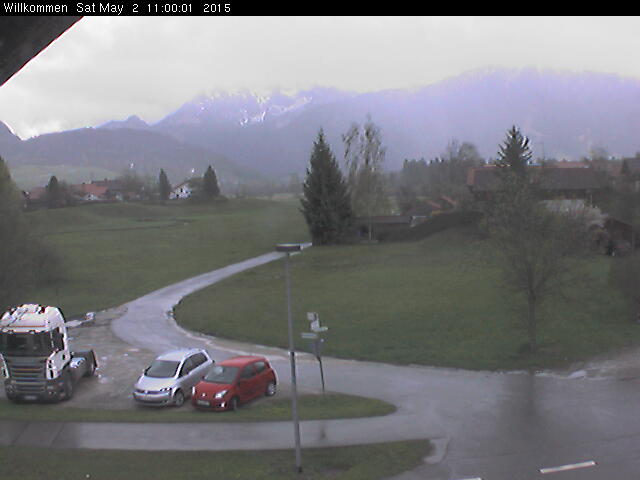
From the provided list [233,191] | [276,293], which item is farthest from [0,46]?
[233,191]

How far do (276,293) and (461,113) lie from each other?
16742cm

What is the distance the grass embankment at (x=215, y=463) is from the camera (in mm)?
11070

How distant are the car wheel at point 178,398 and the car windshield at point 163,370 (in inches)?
25.1

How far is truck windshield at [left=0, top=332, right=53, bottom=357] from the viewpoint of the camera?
688 inches

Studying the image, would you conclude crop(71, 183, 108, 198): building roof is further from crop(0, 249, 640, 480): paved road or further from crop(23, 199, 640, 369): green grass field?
crop(0, 249, 640, 480): paved road

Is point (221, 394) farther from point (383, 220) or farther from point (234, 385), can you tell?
point (383, 220)

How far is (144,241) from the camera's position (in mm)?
71688

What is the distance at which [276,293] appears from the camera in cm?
3791

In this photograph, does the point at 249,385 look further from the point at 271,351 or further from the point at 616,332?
the point at 616,332

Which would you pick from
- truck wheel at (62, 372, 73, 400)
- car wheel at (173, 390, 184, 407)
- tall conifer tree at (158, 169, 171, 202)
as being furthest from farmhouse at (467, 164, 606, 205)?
truck wheel at (62, 372, 73, 400)

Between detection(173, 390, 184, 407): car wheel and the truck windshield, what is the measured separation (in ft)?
13.4

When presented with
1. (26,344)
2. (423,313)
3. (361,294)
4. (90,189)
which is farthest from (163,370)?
(90,189)

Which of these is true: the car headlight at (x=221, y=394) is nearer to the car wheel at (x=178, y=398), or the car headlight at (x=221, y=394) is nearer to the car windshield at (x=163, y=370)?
the car wheel at (x=178, y=398)
